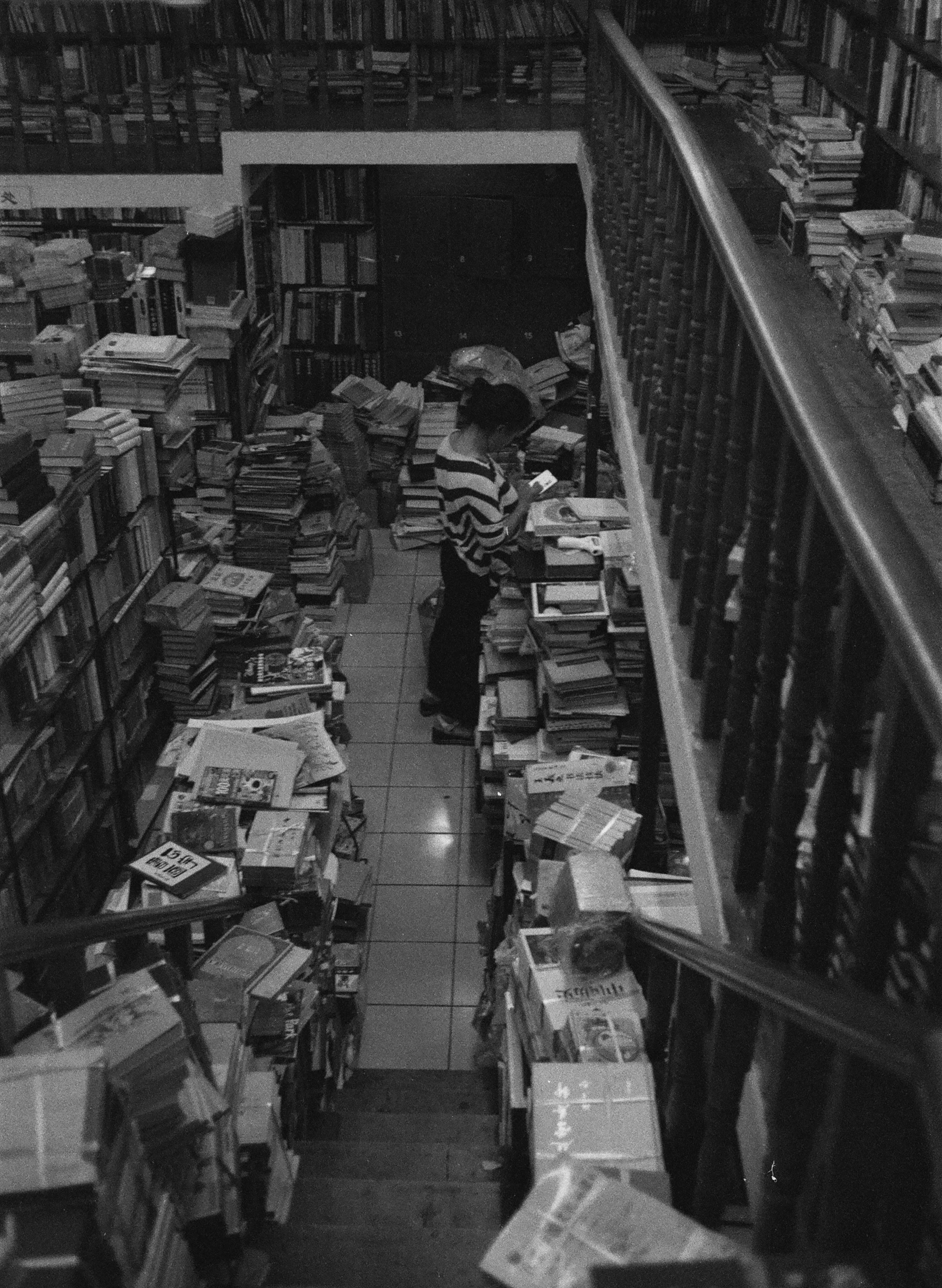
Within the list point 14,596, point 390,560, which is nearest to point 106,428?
point 14,596

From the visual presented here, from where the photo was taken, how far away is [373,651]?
311 inches

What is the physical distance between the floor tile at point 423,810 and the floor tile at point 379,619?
1.69 m

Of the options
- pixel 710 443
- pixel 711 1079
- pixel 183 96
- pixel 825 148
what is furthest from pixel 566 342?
pixel 711 1079

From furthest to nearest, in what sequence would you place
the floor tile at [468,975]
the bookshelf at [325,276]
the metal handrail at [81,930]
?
1. the bookshelf at [325,276]
2. the floor tile at [468,975]
3. the metal handrail at [81,930]

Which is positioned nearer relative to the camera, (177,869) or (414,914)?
A: (177,869)

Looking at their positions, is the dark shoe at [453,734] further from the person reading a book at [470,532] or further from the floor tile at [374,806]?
the floor tile at [374,806]

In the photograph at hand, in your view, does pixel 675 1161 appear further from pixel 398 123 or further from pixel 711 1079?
pixel 398 123

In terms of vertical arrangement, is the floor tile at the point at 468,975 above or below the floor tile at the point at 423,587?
below

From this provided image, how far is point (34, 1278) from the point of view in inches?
61.1

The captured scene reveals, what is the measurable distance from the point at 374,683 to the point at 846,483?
245 inches

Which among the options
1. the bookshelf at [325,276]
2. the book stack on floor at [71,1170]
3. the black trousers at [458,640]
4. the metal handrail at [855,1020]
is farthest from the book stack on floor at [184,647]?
the metal handrail at [855,1020]

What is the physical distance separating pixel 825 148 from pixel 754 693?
462 centimetres

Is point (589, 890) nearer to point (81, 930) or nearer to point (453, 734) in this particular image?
point (81, 930)

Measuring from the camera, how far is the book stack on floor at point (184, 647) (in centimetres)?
618
